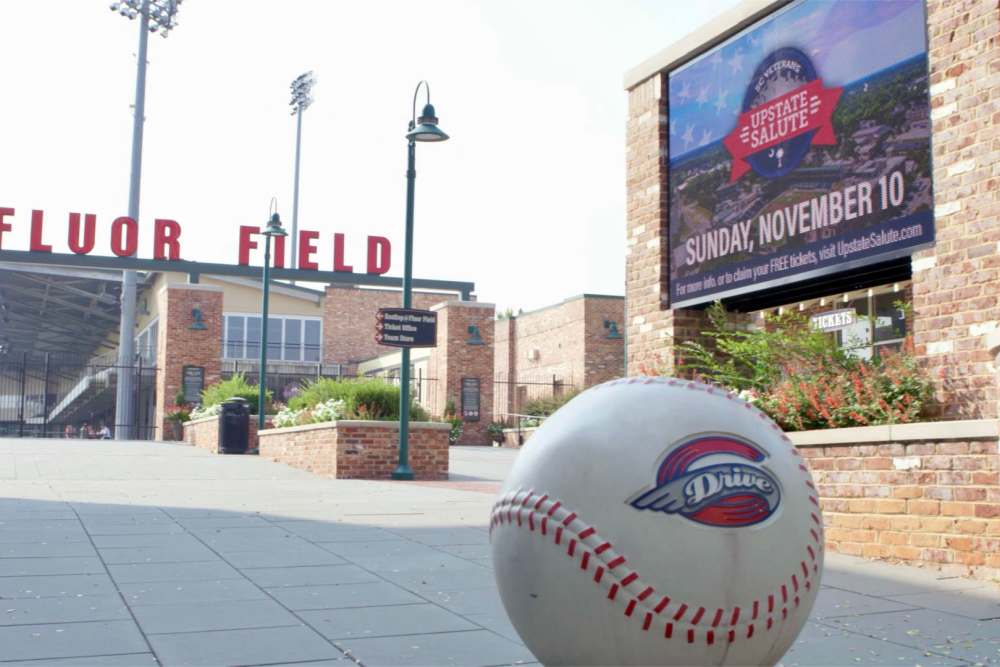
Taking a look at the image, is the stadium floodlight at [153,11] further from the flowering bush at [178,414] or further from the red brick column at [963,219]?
the red brick column at [963,219]

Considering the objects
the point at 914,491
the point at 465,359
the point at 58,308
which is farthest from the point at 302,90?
the point at 914,491

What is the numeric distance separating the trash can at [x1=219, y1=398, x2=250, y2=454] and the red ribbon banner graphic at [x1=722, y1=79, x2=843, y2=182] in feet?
53.0

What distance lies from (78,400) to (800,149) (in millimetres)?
43583

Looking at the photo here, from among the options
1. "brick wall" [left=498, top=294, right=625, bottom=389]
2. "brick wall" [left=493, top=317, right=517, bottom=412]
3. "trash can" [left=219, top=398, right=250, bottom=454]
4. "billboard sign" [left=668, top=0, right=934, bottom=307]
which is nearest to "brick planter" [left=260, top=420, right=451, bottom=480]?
"trash can" [left=219, top=398, right=250, bottom=454]

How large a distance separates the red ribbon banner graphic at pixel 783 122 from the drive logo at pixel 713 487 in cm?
745

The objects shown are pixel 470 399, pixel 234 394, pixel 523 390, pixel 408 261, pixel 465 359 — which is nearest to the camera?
pixel 408 261

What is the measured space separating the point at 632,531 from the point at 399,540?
19.6ft

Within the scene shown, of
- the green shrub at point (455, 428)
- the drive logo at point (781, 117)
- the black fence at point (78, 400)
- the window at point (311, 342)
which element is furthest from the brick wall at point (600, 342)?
the drive logo at point (781, 117)

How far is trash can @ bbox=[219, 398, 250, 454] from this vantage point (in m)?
24.4

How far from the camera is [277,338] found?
45438 millimetres

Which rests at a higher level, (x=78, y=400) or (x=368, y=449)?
(x=78, y=400)

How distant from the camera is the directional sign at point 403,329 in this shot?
1733cm

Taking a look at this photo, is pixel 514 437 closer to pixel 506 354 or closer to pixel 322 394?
pixel 506 354

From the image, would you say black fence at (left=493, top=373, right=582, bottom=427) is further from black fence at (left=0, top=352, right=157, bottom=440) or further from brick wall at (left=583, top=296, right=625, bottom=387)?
black fence at (left=0, top=352, right=157, bottom=440)
